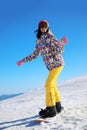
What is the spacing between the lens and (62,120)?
311 inches

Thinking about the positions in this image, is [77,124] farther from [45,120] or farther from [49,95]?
[49,95]

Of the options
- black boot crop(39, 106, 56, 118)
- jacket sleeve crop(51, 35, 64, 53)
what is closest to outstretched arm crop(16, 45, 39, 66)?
jacket sleeve crop(51, 35, 64, 53)

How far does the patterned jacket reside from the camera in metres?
8.68

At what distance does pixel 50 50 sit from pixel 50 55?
0.14 metres

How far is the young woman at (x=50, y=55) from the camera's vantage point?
862 centimetres

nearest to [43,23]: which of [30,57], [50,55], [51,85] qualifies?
[50,55]

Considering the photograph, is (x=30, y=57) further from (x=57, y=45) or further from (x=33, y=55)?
(x=57, y=45)

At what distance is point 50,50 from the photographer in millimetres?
8695

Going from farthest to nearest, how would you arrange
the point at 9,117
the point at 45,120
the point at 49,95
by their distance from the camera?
1. the point at 9,117
2. the point at 49,95
3. the point at 45,120

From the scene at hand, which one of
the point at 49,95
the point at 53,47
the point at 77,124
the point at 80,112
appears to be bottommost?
the point at 77,124

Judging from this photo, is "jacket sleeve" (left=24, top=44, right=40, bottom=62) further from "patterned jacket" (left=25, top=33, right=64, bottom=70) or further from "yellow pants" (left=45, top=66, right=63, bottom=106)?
"yellow pants" (left=45, top=66, right=63, bottom=106)

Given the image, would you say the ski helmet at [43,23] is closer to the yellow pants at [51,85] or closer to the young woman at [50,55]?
the young woman at [50,55]

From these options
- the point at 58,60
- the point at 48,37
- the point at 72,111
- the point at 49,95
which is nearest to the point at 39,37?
the point at 48,37

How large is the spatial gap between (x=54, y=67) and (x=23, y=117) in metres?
1.77
